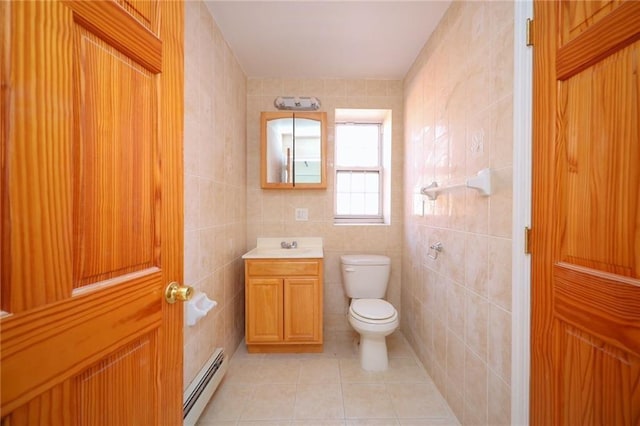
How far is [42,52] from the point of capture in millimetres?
411

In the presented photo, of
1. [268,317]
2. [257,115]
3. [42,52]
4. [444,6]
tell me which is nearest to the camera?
[42,52]

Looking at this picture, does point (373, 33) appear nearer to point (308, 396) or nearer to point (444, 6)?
point (444, 6)

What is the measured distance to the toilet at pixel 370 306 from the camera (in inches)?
70.7

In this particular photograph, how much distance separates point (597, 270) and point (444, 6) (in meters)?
1.64

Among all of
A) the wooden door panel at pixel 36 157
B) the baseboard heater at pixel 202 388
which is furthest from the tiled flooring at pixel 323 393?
the wooden door panel at pixel 36 157

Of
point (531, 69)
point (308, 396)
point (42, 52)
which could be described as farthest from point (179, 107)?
point (308, 396)

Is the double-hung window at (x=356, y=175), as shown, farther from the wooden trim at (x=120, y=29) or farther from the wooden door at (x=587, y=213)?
the wooden trim at (x=120, y=29)

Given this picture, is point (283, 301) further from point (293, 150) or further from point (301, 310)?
point (293, 150)

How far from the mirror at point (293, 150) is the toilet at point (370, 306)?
2.60 ft

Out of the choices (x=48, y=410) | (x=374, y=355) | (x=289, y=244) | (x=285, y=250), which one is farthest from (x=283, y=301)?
(x=48, y=410)

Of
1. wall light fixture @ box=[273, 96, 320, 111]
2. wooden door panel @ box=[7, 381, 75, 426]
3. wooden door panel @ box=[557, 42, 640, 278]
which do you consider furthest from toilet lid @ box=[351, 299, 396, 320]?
wall light fixture @ box=[273, 96, 320, 111]

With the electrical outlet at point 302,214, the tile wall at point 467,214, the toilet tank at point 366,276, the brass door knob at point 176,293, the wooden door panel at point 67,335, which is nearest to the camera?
the wooden door panel at point 67,335

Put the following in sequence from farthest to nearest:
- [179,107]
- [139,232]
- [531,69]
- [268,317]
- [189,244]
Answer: [268,317] < [189,244] < [531,69] < [179,107] < [139,232]

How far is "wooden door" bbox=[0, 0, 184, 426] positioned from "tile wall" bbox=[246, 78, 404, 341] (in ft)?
5.57
